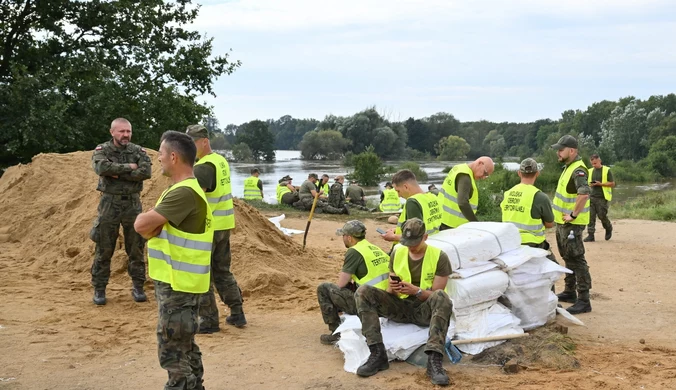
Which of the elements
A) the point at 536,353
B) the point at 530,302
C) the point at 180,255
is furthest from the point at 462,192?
the point at 180,255

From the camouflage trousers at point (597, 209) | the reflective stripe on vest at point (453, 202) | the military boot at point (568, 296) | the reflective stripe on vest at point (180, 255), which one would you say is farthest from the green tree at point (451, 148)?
the reflective stripe on vest at point (180, 255)

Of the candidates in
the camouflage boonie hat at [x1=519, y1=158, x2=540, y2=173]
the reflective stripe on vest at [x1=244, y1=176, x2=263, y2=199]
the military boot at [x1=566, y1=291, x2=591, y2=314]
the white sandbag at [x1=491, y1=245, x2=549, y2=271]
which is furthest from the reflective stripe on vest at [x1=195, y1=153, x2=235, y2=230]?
the reflective stripe on vest at [x1=244, y1=176, x2=263, y2=199]

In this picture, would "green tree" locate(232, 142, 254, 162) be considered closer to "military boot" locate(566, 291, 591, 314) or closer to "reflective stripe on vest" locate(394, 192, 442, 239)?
"military boot" locate(566, 291, 591, 314)

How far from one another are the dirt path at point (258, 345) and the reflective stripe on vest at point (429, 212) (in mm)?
1548

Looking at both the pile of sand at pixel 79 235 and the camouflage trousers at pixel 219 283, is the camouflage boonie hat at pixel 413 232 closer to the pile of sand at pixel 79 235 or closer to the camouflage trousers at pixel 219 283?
the camouflage trousers at pixel 219 283

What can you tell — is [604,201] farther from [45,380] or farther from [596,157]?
[45,380]

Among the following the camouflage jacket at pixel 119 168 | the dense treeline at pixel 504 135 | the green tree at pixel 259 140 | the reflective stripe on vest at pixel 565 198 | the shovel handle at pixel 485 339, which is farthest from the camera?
the green tree at pixel 259 140

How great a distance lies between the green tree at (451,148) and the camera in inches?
3583

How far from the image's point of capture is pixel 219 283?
7.02m

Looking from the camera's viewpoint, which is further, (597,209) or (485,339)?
(597,209)

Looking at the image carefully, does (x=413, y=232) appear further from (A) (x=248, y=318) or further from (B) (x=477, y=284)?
(A) (x=248, y=318)

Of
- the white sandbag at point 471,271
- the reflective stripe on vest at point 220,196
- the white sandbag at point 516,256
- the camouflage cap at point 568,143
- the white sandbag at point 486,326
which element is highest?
the camouflage cap at point 568,143

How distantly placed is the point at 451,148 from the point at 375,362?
87.4 metres

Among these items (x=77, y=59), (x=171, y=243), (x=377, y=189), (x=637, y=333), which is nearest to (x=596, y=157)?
(x=637, y=333)
